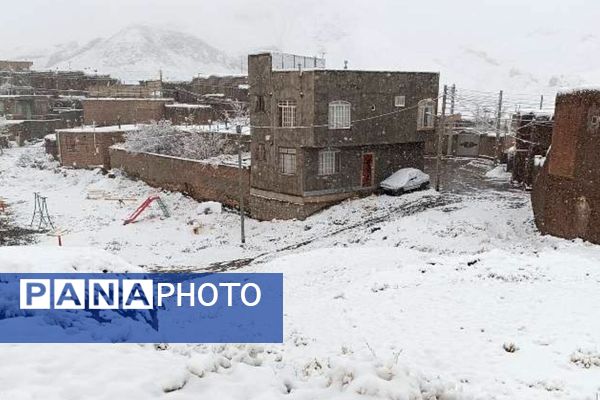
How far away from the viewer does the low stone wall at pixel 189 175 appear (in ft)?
110

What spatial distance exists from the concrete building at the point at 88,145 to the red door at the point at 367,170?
85.5 feet

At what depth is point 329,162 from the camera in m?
30.9

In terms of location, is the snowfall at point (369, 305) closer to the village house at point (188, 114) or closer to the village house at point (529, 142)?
the village house at point (529, 142)

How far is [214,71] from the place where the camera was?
11538 cm

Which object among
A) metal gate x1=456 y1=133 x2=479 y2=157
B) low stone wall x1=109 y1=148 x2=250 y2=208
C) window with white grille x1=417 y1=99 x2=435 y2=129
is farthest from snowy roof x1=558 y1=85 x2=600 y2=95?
metal gate x1=456 y1=133 x2=479 y2=157

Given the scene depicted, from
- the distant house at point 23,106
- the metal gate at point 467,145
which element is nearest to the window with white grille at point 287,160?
the metal gate at point 467,145

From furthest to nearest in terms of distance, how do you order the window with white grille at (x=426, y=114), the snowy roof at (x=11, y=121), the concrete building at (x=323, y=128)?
the snowy roof at (x=11, y=121)
the window with white grille at (x=426, y=114)
the concrete building at (x=323, y=128)

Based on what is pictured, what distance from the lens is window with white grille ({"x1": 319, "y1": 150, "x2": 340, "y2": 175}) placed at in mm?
30562

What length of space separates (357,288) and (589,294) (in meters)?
6.54

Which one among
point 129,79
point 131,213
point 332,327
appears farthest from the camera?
point 129,79

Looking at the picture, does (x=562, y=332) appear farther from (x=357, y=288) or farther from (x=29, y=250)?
(x=29, y=250)

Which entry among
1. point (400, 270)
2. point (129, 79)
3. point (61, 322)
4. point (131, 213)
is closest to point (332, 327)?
point (400, 270)

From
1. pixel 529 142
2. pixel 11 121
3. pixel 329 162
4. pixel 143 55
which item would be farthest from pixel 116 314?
pixel 143 55

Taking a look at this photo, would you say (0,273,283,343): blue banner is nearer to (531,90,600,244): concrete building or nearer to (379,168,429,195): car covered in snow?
(531,90,600,244): concrete building
